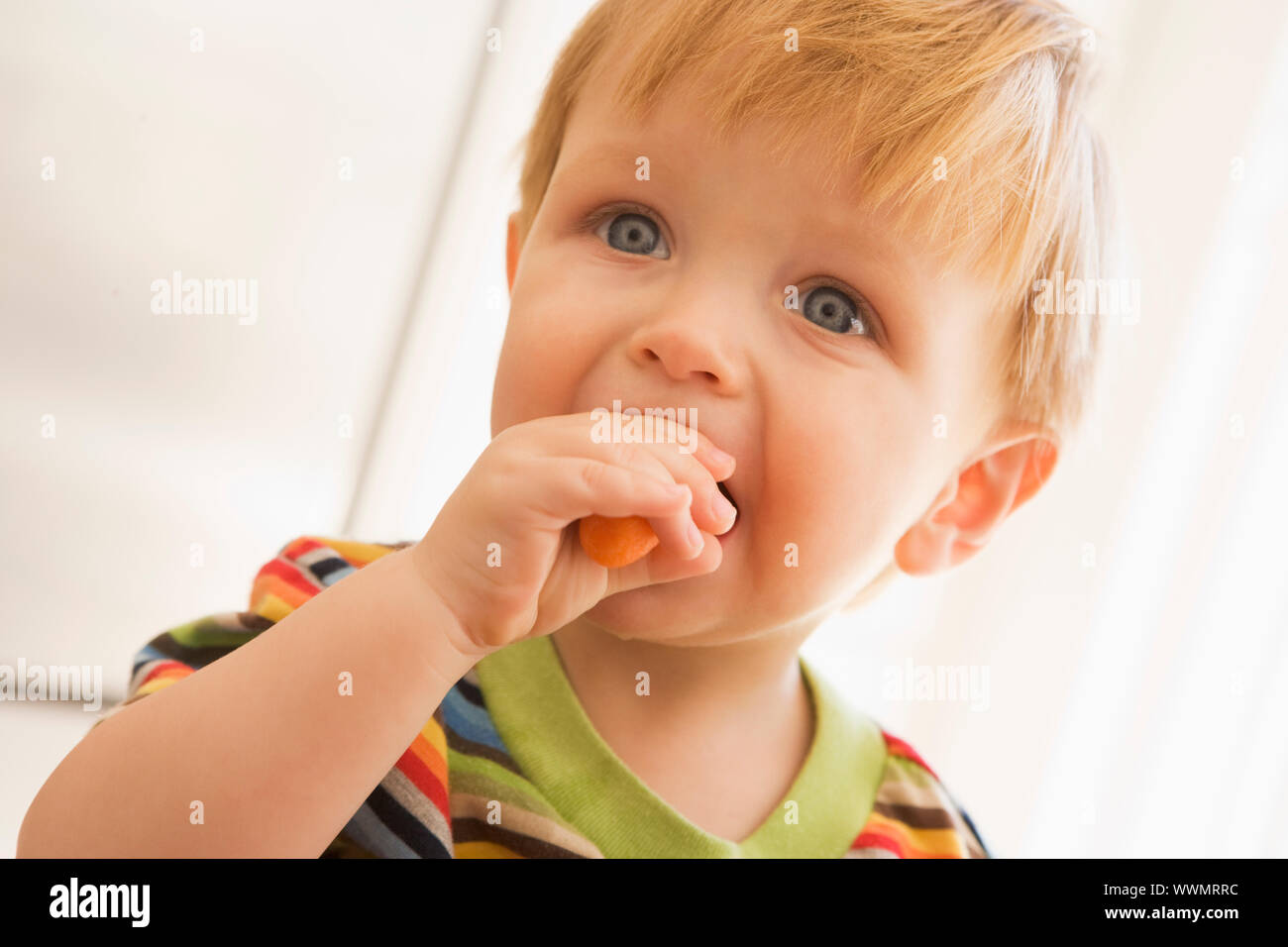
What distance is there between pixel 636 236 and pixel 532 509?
23 cm

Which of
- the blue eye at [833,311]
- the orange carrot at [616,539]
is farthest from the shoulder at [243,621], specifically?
the blue eye at [833,311]

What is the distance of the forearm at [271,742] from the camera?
549mm

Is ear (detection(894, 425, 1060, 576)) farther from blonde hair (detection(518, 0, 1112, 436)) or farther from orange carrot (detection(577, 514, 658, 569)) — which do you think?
orange carrot (detection(577, 514, 658, 569))

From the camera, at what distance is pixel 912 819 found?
0.93 metres

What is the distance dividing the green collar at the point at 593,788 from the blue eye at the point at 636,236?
0.93 feet

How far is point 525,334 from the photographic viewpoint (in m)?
0.70

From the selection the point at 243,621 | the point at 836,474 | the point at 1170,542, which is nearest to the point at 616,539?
the point at 836,474

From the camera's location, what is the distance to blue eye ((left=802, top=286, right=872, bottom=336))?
2.33 feet

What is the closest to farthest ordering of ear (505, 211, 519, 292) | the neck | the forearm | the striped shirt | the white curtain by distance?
the forearm
the striped shirt
the neck
ear (505, 211, 519, 292)
the white curtain

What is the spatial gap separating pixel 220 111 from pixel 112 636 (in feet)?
1.47

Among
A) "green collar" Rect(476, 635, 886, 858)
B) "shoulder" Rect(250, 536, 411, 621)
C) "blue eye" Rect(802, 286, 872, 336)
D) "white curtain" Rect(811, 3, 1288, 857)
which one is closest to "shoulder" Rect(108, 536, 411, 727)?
"shoulder" Rect(250, 536, 411, 621)

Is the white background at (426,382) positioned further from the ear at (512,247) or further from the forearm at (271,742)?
the forearm at (271,742)

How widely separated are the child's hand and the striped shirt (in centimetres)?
14
